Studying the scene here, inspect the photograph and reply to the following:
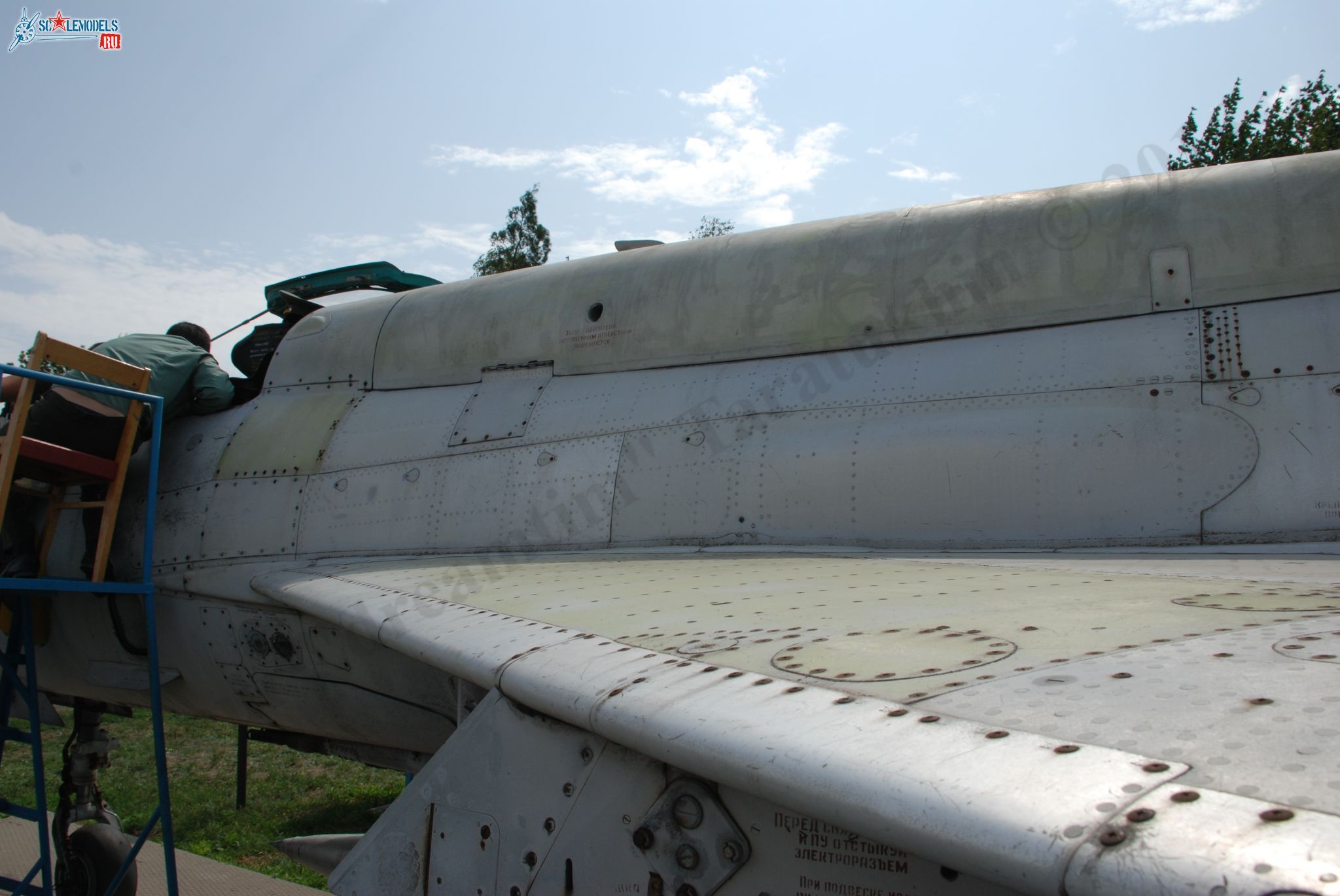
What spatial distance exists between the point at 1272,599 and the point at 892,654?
1112mm

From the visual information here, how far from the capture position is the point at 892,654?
6.54 feet

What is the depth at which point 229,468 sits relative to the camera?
5617 millimetres

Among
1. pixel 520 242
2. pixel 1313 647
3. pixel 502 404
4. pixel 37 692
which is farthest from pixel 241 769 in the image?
pixel 520 242

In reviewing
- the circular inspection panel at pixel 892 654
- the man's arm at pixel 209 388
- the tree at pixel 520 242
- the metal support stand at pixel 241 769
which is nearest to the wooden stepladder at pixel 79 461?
the man's arm at pixel 209 388

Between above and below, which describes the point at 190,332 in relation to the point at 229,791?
above

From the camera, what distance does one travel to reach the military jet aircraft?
1.40 m

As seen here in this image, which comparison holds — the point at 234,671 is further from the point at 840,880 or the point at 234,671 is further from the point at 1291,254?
the point at 1291,254

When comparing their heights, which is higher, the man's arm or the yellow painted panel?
the man's arm

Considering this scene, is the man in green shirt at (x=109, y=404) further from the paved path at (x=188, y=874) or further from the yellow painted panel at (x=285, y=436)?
the paved path at (x=188, y=874)

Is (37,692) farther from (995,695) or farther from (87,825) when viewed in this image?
(995,695)

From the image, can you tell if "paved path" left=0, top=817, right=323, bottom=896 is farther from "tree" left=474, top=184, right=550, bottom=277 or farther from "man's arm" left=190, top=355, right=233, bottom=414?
"tree" left=474, top=184, right=550, bottom=277

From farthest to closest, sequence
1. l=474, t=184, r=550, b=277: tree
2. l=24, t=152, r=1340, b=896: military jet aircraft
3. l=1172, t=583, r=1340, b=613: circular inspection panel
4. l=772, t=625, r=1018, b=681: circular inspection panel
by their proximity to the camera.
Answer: l=474, t=184, r=550, b=277: tree, l=1172, t=583, r=1340, b=613: circular inspection panel, l=772, t=625, r=1018, b=681: circular inspection panel, l=24, t=152, r=1340, b=896: military jet aircraft

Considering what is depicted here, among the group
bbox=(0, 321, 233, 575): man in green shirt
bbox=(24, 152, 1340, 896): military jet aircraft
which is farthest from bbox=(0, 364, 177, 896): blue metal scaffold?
bbox=(24, 152, 1340, 896): military jet aircraft

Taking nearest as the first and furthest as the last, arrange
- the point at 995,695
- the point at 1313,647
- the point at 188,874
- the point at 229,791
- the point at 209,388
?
the point at 995,695
the point at 1313,647
the point at 209,388
the point at 188,874
the point at 229,791
